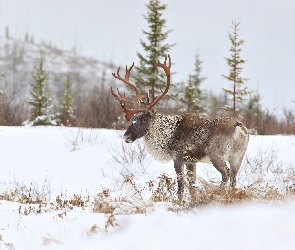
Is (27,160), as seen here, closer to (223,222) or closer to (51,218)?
(51,218)

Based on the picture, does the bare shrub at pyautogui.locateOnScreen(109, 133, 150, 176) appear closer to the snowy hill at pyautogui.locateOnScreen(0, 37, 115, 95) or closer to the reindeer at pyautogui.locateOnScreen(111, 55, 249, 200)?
the reindeer at pyautogui.locateOnScreen(111, 55, 249, 200)

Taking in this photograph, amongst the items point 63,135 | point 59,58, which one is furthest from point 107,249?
point 59,58

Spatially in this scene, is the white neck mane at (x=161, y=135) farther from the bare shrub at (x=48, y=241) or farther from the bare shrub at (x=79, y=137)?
the bare shrub at (x=79, y=137)

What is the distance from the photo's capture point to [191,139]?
6.67m

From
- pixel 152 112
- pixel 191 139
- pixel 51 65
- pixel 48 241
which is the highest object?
pixel 51 65

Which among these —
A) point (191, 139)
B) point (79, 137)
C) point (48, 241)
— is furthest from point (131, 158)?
point (48, 241)

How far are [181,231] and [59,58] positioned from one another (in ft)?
370

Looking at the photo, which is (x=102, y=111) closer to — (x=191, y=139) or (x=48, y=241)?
(x=191, y=139)

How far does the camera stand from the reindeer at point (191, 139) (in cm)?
642

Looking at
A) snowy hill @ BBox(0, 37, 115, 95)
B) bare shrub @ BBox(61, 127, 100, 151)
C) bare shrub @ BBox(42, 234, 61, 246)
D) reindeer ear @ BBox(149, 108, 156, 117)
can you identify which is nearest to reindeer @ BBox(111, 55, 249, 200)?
reindeer ear @ BBox(149, 108, 156, 117)

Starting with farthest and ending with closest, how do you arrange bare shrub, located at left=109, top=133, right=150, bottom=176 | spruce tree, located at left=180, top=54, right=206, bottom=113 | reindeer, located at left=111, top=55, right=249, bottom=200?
spruce tree, located at left=180, top=54, right=206, bottom=113
bare shrub, located at left=109, top=133, right=150, bottom=176
reindeer, located at left=111, top=55, right=249, bottom=200

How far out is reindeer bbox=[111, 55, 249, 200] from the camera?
253 inches

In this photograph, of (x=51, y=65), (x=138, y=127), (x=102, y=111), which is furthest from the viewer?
(x=51, y=65)

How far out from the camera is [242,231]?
11.0 feet
